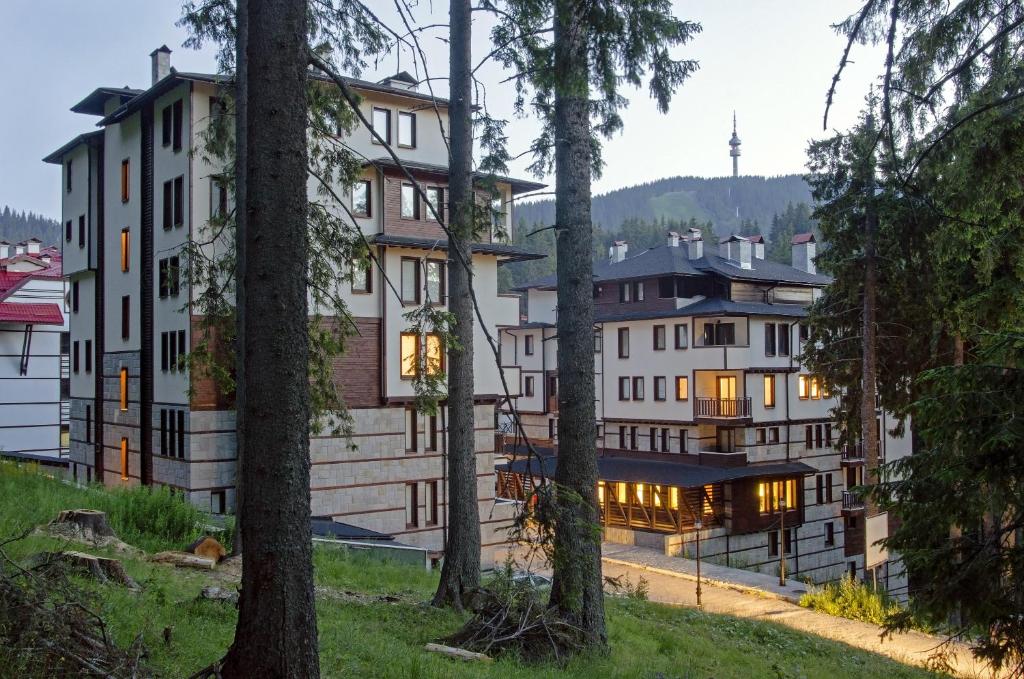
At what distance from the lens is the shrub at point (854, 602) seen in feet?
64.8

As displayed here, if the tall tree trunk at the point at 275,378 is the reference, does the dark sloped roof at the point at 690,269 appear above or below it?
above

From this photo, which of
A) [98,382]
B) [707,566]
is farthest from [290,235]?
[707,566]

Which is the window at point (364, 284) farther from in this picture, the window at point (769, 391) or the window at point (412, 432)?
the window at point (769, 391)

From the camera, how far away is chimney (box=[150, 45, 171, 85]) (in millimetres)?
26422

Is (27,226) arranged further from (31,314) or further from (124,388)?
(124,388)

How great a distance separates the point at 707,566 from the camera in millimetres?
32375

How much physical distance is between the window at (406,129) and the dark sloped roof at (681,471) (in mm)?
14626

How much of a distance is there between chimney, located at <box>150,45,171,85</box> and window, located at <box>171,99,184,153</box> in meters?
4.32

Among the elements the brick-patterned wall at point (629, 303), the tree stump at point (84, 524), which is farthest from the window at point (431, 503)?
the brick-patterned wall at point (629, 303)

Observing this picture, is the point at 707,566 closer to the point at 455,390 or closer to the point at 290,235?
the point at 455,390

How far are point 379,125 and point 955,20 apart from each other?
19462 millimetres

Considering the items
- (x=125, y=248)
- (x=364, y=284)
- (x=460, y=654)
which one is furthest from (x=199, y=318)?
(x=460, y=654)

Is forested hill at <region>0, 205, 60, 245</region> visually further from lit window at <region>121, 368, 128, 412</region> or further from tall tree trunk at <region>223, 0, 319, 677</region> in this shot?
tall tree trunk at <region>223, 0, 319, 677</region>

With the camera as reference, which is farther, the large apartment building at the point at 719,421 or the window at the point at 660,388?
the window at the point at 660,388
